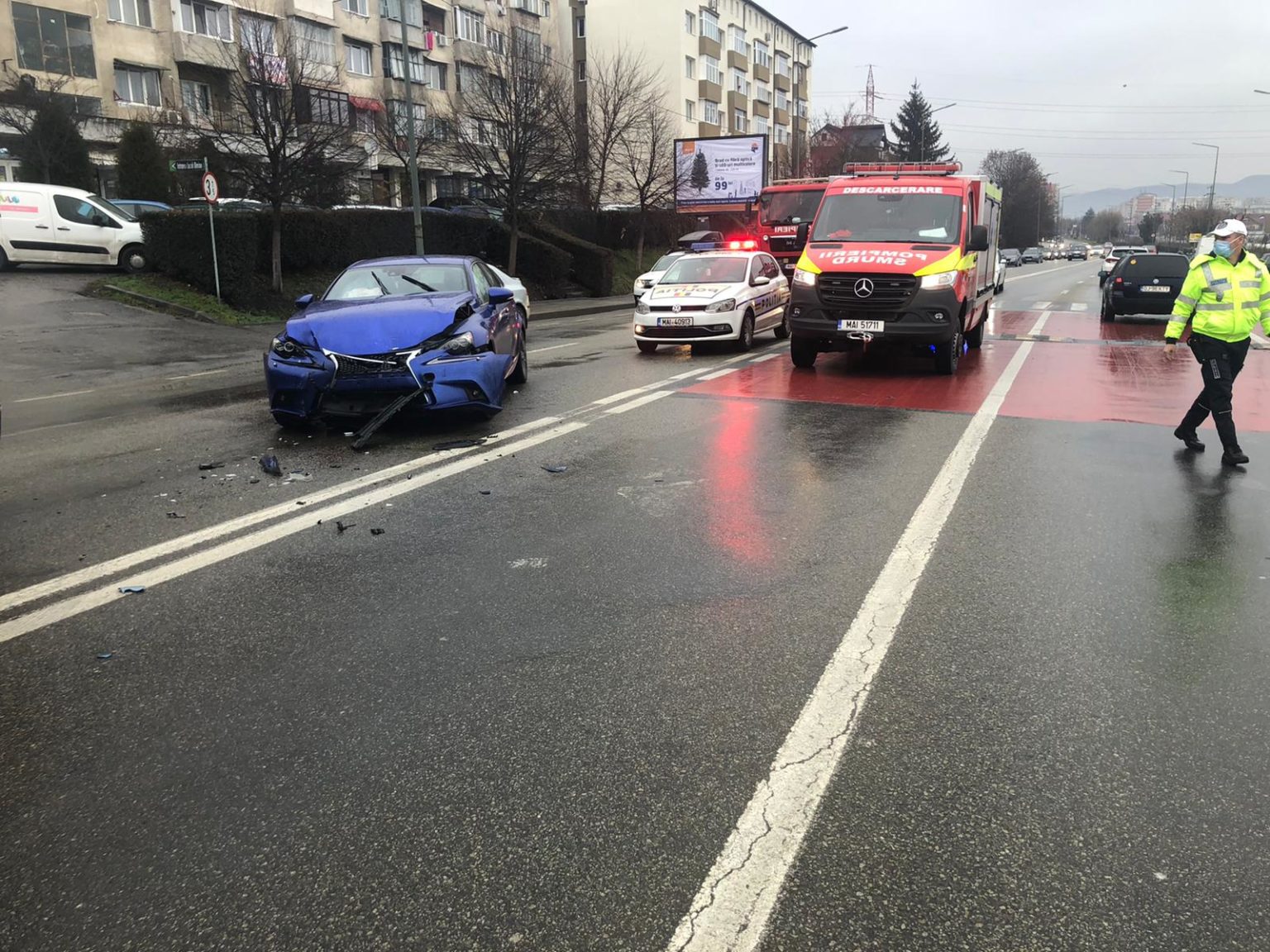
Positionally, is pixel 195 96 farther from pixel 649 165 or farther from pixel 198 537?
pixel 198 537

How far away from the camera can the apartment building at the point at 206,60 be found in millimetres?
35875

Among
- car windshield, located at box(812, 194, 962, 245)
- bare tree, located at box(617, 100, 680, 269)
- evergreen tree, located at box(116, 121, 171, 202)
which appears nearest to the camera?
car windshield, located at box(812, 194, 962, 245)

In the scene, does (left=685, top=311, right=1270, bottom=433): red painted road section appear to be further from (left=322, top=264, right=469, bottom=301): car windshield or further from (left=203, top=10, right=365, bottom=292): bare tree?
(left=203, top=10, right=365, bottom=292): bare tree

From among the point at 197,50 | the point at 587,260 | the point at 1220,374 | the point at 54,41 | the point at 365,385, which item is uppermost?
the point at 197,50

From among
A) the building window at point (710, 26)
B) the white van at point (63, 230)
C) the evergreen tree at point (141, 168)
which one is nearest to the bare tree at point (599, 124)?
the evergreen tree at point (141, 168)

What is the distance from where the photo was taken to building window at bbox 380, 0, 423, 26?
49594mm

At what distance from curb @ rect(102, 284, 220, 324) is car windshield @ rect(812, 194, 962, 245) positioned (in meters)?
12.9

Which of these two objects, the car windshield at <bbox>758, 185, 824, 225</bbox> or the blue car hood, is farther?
the car windshield at <bbox>758, 185, 824, 225</bbox>

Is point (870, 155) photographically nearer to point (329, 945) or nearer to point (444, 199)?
point (444, 199)

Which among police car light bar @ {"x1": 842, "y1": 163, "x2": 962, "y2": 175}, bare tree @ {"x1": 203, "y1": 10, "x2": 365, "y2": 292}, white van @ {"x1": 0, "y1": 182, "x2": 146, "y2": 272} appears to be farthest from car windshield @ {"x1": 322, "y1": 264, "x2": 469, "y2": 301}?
white van @ {"x1": 0, "y1": 182, "x2": 146, "y2": 272}

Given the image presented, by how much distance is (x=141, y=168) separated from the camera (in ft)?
106

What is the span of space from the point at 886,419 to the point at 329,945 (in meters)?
7.95

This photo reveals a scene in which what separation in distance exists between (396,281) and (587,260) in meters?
25.0

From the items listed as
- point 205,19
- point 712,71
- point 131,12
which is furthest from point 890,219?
point 712,71
